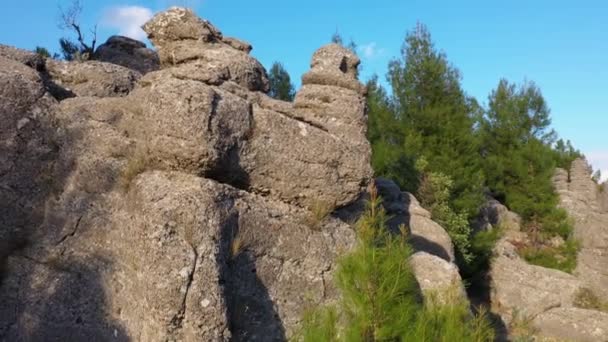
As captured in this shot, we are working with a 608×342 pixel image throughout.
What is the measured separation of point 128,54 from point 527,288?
16.1 meters

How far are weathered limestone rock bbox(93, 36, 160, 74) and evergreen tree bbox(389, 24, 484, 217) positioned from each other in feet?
38.6

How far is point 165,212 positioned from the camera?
24.3ft

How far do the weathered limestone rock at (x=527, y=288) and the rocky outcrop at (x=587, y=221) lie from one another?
1.52 meters

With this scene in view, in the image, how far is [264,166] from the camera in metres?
9.02

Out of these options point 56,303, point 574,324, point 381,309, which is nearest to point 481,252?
point 574,324

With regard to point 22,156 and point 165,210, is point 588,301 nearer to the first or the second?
point 165,210

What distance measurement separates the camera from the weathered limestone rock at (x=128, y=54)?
56.1ft

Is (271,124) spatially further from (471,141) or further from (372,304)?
(471,141)

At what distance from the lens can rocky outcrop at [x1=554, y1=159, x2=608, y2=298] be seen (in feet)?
90.3

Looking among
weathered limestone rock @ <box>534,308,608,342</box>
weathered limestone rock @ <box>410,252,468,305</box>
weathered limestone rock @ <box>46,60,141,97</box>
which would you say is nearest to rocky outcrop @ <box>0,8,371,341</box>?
weathered limestone rock @ <box>410,252,468,305</box>

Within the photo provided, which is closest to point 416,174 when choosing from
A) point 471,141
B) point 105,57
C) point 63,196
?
point 471,141

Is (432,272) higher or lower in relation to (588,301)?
lower

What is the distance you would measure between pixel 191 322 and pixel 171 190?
1591 millimetres

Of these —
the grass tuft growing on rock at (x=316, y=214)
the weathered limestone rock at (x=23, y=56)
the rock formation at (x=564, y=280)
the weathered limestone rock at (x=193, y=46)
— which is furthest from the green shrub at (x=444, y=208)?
the weathered limestone rock at (x=23, y=56)
